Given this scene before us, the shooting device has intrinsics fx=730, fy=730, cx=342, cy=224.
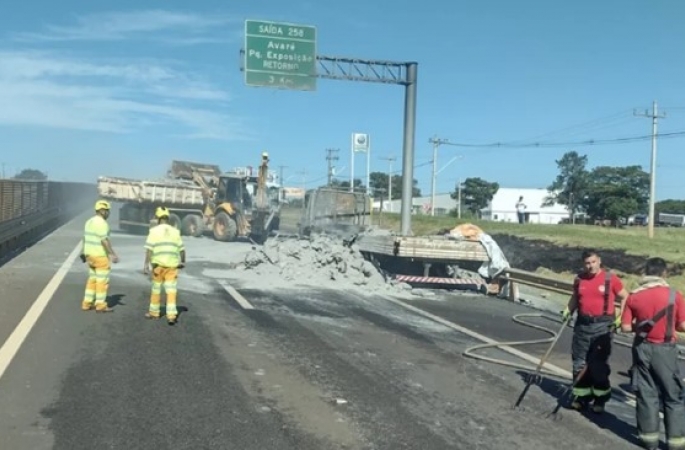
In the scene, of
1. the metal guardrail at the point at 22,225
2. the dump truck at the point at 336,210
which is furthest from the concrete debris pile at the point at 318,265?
the metal guardrail at the point at 22,225

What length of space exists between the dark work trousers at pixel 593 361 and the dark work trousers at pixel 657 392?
73cm

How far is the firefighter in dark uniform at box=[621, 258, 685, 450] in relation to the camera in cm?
569

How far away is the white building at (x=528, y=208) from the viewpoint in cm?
11410

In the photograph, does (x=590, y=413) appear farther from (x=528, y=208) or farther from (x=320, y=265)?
(x=528, y=208)

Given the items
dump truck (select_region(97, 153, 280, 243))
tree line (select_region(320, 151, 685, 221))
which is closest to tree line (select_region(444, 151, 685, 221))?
tree line (select_region(320, 151, 685, 221))

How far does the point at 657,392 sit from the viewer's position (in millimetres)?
5852

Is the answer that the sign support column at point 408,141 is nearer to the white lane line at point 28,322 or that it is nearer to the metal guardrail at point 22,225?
the white lane line at point 28,322

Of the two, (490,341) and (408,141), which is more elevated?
(408,141)

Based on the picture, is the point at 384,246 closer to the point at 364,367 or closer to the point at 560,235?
the point at 364,367

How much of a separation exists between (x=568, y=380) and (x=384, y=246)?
8.96 m

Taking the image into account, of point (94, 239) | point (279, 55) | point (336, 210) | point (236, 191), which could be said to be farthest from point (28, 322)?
point (236, 191)

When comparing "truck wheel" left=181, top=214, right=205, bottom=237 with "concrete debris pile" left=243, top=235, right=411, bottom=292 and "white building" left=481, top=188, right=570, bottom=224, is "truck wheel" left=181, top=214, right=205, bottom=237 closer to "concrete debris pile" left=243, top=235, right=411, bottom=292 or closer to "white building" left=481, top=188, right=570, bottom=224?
"concrete debris pile" left=243, top=235, right=411, bottom=292

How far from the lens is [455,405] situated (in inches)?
262

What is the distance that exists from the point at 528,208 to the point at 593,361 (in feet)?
384
